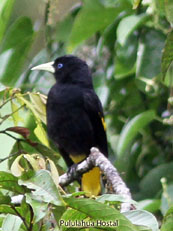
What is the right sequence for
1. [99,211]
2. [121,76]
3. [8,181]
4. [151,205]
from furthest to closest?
[121,76] → [151,205] → [8,181] → [99,211]

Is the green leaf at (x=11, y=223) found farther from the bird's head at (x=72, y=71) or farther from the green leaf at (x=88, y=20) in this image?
the bird's head at (x=72, y=71)

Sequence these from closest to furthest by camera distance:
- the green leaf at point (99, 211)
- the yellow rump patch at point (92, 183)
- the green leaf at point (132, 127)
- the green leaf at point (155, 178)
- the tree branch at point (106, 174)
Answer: the green leaf at point (99, 211), the tree branch at point (106, 174), the green leaf at point (132, 127), the green leaf at point (155, 178), the yellow rump patch at point (92, 183)

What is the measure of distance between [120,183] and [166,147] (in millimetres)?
1876

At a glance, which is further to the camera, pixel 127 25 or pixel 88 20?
pixel 88 20

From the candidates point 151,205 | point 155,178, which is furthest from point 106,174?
point 155,178

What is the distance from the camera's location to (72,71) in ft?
12.9

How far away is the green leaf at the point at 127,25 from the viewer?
2.73m

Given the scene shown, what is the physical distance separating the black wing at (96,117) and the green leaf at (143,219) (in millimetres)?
2134

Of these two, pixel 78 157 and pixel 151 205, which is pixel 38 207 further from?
pixel 78 157

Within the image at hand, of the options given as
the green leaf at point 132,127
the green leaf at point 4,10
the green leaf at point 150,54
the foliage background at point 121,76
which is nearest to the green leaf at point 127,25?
the foliage background at point 121,76

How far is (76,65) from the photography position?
3920 millimetres

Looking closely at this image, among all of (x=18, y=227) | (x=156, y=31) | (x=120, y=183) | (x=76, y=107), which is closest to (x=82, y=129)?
(x=76, y=107)

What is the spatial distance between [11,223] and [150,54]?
1.77m

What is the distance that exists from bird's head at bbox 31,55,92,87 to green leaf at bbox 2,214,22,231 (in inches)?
93.3
